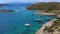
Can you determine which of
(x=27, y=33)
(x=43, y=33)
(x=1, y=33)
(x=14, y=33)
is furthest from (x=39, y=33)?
(x=1, y=33)

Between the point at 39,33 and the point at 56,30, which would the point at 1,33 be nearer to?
the point at 39,33

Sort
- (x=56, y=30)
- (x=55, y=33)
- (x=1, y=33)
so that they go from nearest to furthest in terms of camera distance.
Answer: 1. (x=55, y=33)
2. (x=56, y=30)
3. (x=1, y=33)

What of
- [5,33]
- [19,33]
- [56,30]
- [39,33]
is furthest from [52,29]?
[5,33]

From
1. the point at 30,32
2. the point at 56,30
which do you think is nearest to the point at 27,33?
the point at 30,32

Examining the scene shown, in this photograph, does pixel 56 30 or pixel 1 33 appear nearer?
pixel 56 30

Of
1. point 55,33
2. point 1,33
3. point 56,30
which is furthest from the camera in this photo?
point 1,33

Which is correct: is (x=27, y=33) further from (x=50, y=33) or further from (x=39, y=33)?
(x=50, y=33)

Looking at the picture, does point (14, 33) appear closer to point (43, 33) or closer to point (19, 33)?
point (19, 33)

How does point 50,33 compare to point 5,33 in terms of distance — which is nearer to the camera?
point 50,33
